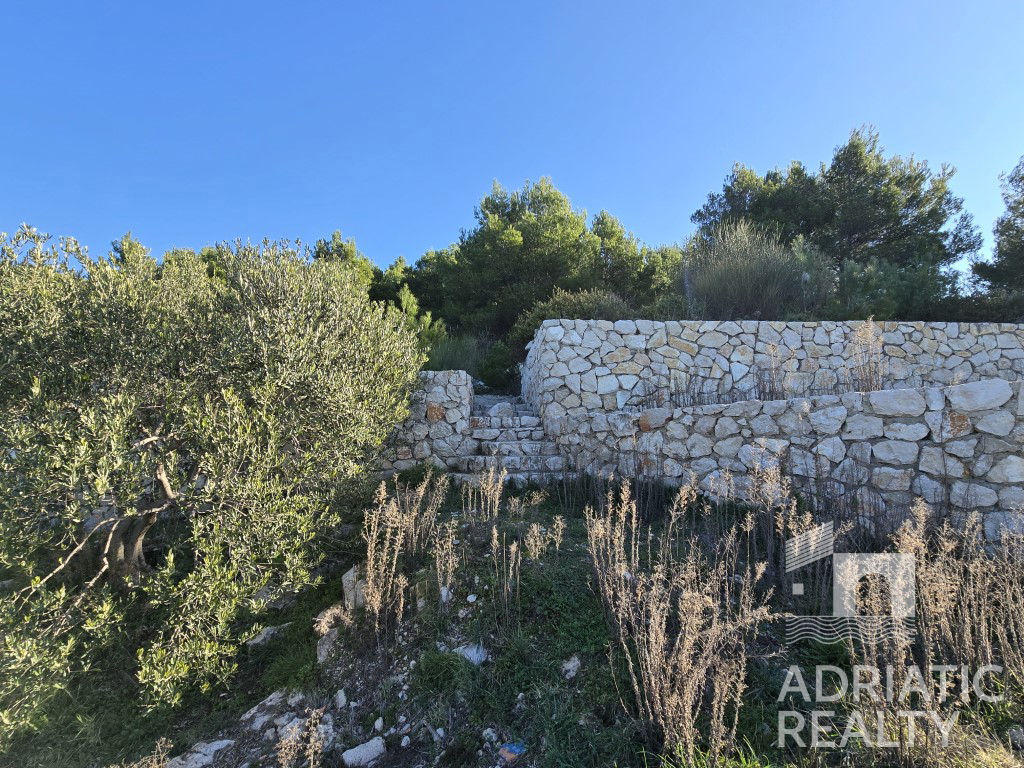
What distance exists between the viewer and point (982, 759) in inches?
85.0

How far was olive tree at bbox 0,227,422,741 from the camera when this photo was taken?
→ 302 cm

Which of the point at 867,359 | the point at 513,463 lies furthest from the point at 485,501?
the point at 867,359

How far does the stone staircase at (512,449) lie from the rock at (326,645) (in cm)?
284

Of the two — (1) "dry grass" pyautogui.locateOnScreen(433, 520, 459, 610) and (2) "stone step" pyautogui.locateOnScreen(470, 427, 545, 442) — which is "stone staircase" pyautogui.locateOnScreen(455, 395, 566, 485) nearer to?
(2) "stone step" pyautogui.locateOnScreen(470, 427, 545, 442)

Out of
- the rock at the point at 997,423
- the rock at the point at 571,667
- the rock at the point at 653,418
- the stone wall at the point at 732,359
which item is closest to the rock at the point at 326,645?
the rock at the point at 571,667

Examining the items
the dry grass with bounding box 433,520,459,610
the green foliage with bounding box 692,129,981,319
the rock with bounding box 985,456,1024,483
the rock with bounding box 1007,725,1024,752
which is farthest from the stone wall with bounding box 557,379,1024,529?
the green foliage with bounding box 692,129,981,319

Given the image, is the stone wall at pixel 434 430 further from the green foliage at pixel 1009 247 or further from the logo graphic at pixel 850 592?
the green foliage at pixel 1009 247

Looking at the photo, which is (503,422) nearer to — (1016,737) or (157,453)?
(157,453)

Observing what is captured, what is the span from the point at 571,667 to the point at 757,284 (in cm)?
969

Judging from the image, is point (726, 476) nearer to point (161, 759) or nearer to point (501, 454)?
point (501, 454)

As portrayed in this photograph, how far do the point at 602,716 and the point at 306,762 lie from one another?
68.3 inches

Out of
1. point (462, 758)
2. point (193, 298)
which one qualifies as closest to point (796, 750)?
point (462, 758)

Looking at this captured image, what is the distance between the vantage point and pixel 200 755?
2.91m

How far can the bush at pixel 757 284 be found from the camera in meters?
10.1
